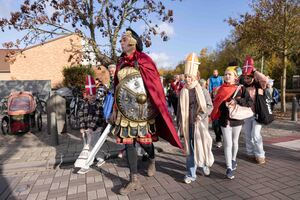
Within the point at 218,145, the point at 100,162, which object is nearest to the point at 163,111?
the point at 100,162

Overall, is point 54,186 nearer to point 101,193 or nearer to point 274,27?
point 101,193

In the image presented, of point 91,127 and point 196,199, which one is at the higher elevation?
point 91,127

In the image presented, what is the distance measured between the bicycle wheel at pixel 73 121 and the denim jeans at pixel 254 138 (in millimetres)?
5808

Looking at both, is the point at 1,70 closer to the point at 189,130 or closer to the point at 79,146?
the point at 79,146

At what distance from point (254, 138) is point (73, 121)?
22.1ft

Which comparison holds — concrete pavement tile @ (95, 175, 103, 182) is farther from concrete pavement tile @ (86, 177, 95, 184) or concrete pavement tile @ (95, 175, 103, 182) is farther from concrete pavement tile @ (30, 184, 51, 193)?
Result: concrete pavement tile @ (30, 184, 51, 193)

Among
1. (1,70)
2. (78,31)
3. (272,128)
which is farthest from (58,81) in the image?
(272,128)

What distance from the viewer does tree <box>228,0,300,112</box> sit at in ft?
34.5

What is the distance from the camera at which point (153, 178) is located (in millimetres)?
4109

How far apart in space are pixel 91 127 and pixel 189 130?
191 centimetres

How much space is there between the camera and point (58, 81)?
94.6ft

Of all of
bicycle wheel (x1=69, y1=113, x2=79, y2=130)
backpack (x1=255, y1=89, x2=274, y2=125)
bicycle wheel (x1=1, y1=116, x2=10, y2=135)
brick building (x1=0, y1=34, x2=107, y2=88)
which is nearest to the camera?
backpack (x1=255, y1=89, x2=274, y2=125)

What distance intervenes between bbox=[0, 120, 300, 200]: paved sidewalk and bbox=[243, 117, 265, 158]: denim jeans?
21cm

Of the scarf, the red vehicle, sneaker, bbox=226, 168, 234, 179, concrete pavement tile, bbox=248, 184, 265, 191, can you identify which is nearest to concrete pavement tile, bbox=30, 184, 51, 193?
sneaker, bbox=226, 168, 234, 179
